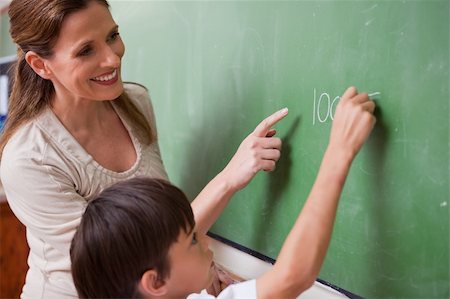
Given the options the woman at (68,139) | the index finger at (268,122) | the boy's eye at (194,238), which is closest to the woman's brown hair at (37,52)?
the woman at (68,139)

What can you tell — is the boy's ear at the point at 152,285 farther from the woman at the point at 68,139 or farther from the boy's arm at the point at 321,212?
the woman at the point at 68,139

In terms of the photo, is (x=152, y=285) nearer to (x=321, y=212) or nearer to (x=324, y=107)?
(x=321, y=212)

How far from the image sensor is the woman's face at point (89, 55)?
1.46 meters

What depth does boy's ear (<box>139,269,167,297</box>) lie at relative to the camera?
1142 millimetres

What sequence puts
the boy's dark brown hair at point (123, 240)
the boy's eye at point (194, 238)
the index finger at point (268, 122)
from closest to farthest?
the boy's dark brown hair at point (123, 240)
the boy's eye at point (194, 238)
the index finger at point (268, 122)

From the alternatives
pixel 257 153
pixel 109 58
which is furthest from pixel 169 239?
pixel 109 58

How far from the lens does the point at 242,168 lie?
1.52 m

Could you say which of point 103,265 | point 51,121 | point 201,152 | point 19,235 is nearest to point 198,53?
point 201,152

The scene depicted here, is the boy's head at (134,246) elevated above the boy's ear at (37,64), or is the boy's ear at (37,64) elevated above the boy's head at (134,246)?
the boy's ear at (37,64)

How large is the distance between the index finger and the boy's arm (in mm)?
223

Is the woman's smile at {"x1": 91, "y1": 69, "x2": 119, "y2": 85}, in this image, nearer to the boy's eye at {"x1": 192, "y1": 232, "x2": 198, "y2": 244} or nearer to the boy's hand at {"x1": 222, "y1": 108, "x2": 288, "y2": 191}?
the boy's hand at {"x1": 222, "y1": 108, "x2": 288, "y2": 191}

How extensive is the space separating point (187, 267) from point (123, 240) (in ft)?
0.48

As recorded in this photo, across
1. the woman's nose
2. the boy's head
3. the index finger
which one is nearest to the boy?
the boy's head

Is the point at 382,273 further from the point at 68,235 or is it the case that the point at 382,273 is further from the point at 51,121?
the point at 51,121
